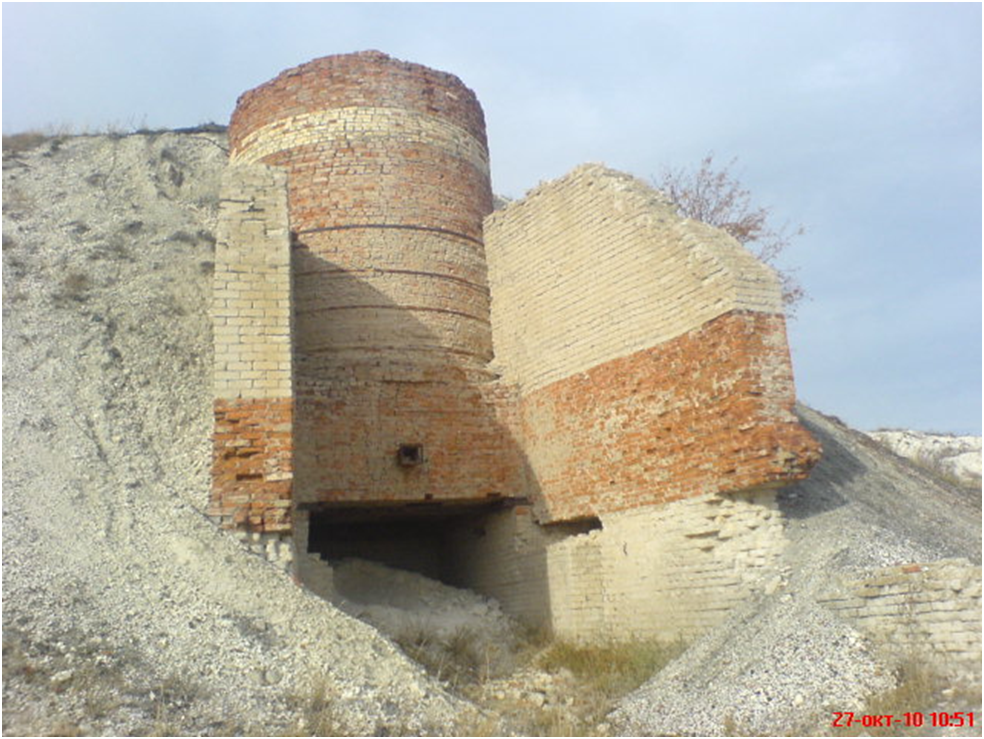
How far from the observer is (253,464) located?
261 inches

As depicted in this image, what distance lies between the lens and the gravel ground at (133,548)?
4555mm

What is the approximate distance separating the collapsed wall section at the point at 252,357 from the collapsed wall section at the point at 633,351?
10.3ft

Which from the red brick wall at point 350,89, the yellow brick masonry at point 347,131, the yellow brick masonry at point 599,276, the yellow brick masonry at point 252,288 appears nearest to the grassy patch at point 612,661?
the yellow brick masonry at point 599,276

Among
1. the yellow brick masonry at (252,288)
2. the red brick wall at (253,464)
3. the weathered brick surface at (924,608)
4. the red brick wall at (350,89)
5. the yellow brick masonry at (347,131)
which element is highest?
the red brick wall at (350,89)

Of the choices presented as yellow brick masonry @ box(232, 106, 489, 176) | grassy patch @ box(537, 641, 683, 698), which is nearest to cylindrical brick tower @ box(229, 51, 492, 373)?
yellow brick masonry @ box(232, 106, 489, 176)

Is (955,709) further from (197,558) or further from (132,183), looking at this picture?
(132,183)

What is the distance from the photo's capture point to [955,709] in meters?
4.52

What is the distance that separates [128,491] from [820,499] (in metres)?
5.77

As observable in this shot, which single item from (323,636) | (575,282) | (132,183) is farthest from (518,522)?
(132,183)

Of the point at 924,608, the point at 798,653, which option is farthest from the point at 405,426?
the point at 924,608

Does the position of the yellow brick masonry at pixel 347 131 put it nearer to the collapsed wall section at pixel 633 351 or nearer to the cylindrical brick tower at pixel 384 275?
the cylindrical brick tower at pixel 384 275
